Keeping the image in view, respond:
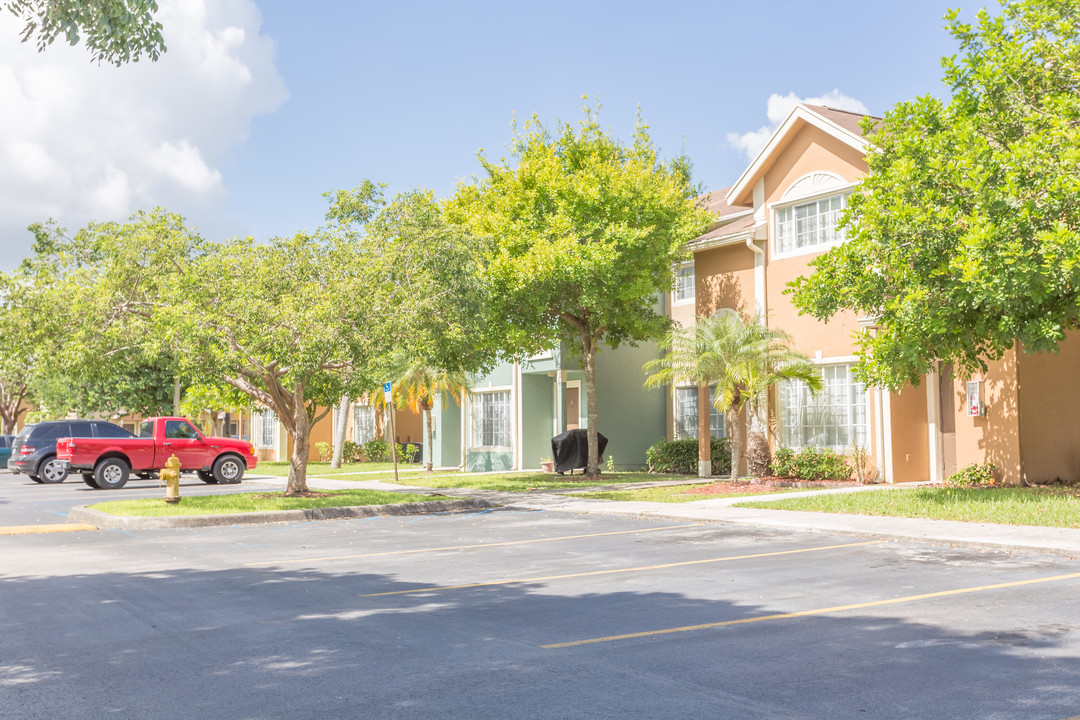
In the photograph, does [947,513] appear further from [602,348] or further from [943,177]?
[602,348]

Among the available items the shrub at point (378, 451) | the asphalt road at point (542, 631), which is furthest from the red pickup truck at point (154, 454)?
the asphalt road at point (542, 631)

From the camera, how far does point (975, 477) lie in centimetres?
1923

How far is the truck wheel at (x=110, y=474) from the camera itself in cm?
2545

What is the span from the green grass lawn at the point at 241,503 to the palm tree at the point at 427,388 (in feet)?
33.3

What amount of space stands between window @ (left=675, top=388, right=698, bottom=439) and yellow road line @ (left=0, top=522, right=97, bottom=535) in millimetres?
15696

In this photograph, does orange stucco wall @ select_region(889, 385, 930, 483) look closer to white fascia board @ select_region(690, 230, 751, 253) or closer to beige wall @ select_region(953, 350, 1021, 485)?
beige wall @ select_region(953, 350, 1021, 485)

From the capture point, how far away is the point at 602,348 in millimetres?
28781

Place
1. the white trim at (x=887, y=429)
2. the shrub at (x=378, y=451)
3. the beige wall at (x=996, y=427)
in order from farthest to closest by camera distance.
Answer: the shrub at (x=378, y=451) → the white trim at (x=887, y=429) → the beige wall at (x=996, y=427)

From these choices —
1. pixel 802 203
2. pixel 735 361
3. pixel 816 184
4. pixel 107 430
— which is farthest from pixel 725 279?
pixel 107 430

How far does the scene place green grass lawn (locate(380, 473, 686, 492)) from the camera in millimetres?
23219

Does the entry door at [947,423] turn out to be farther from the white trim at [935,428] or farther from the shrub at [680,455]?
the shrub at [680,455]

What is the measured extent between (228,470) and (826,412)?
1611cm

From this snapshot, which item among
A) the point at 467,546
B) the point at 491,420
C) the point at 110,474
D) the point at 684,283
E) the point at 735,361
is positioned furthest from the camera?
the point at 491,420

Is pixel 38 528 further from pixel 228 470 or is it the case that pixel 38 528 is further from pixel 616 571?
pixel 228 470
